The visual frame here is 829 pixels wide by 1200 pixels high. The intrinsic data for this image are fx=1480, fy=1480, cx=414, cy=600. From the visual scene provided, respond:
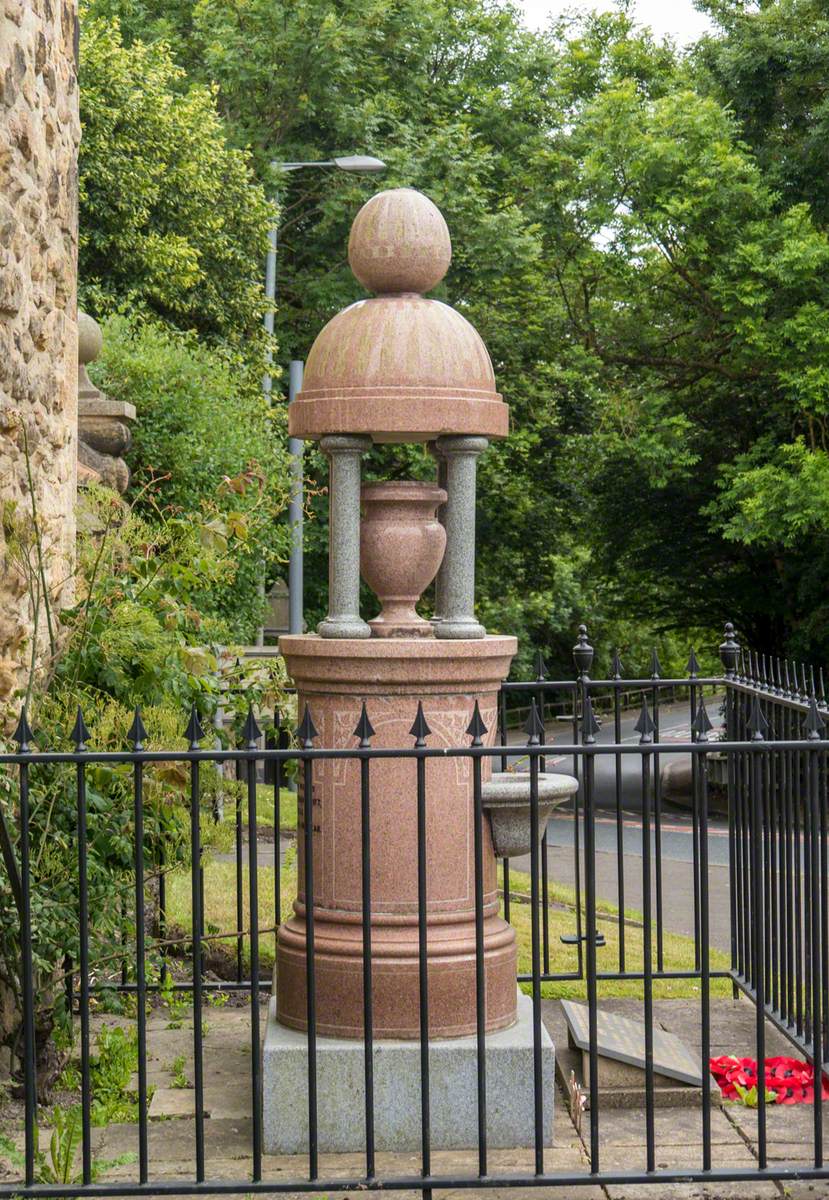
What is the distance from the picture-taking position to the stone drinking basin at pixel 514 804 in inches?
202

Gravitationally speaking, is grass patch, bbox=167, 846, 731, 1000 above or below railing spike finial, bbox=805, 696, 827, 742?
below

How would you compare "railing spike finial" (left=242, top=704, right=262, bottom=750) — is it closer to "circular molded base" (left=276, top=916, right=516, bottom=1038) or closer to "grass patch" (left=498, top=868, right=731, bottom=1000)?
"circular molded base" (left=276, top=916, right=516, bottom=1038)

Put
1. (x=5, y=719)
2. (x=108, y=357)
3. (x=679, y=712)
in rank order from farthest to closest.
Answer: (x=679, y=712) → (x=108, y=357) → (x=5, y=719)

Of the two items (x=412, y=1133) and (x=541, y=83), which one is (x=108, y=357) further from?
(x=541, y=83)

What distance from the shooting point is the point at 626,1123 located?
520 cm

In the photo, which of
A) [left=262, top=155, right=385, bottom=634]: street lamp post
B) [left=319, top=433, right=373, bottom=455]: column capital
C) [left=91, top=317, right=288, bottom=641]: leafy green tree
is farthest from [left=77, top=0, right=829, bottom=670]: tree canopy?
[left=319, top=433, right=373, bottom=455]: column capital

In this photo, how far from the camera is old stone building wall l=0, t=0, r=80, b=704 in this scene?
17.7 feet

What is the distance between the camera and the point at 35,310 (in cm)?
579

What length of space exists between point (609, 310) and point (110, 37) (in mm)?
8964

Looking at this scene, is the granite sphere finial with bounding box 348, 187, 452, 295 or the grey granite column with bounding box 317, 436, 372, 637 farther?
the granite sphere finial with bounding box 348, 187, 452, 295

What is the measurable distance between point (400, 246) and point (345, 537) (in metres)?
1.08

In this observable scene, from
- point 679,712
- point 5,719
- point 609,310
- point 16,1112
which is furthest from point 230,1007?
point 679,712

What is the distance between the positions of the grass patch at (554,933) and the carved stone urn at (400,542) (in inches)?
54.3

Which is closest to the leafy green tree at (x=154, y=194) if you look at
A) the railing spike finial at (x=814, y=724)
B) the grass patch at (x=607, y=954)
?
the grass patch at (x=607, y=954)
